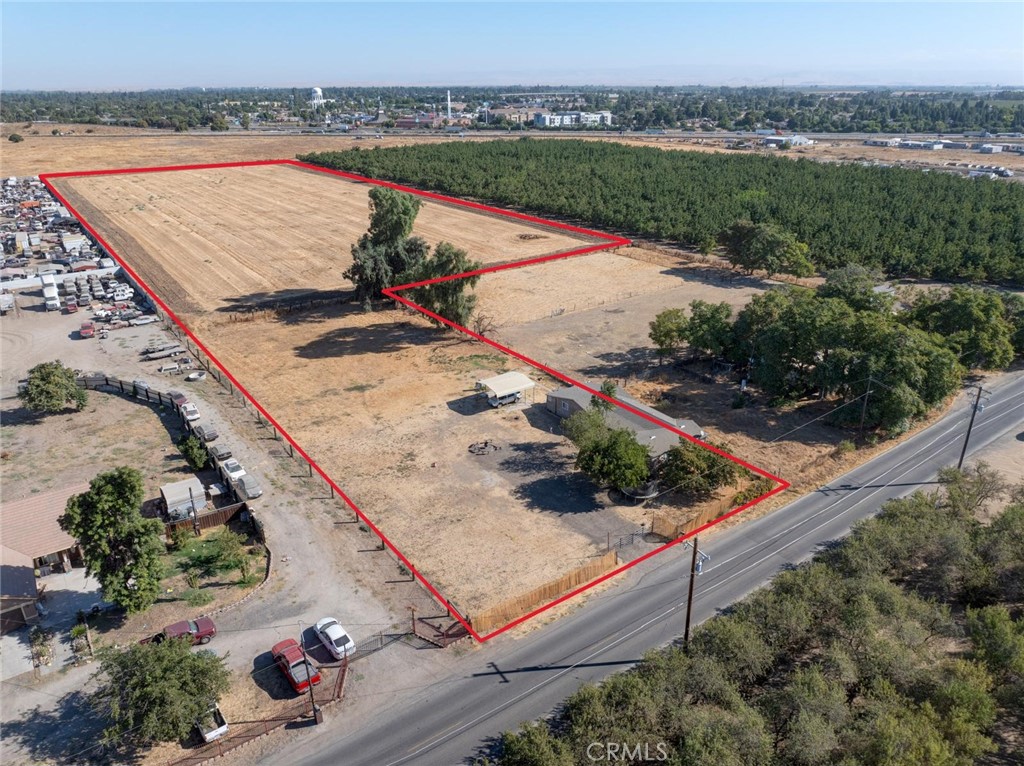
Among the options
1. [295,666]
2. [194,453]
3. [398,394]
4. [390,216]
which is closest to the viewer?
[295,666]

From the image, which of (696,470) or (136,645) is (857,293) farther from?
(136,645)

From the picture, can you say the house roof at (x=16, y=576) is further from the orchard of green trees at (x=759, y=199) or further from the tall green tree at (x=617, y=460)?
the orchard of green trees at (x=759, y=199)

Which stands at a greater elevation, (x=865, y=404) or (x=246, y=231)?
(x=246, y=231)

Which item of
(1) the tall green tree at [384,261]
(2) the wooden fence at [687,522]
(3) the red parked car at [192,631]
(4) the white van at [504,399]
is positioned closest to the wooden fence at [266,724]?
(3) the red parked car at [192,631]

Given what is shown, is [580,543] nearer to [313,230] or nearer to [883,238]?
[883,238]

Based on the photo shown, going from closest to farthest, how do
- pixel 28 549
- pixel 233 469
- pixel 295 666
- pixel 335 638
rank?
pixel 295 666
pixel 335 638
pixel 28 549
pixel 233 469

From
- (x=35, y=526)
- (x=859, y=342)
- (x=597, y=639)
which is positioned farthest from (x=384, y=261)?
(x=597, y=639)
